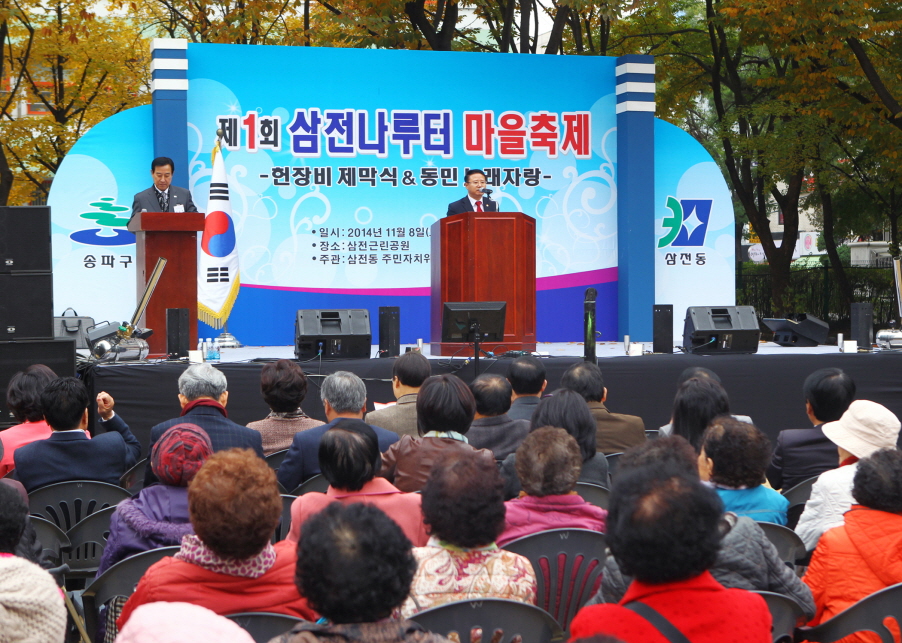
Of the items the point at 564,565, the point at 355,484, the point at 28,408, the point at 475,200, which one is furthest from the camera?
the point at 475,200

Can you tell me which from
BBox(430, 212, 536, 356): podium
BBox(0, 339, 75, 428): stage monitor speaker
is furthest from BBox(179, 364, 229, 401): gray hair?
BBox(430, 212, 536, 356): podium

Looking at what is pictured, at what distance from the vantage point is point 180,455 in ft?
8.53

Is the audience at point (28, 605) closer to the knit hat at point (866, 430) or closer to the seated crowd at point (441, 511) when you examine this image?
the seated crowd at point (441, 511)

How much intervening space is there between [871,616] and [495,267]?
485cm

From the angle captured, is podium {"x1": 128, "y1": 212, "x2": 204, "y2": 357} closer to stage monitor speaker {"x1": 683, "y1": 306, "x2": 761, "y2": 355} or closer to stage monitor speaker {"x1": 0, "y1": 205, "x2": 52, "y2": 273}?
stage monitor speaker {"x1": 0, "y1": 205, "x2": 52, "y2": 273}

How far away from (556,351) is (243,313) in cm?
322

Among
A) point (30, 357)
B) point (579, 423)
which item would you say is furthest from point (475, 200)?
point (579, 423)

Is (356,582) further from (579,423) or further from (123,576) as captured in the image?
(579,423)

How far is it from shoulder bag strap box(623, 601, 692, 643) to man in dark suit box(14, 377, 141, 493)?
8.57 feet

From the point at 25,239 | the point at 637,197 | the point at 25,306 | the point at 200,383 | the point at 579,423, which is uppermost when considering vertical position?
the point at 637,197

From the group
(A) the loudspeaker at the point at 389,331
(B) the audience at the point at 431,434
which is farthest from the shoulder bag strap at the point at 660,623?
(A) the loudspeaker at the point at 389,331

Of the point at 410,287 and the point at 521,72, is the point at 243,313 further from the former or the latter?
the point at 521,72

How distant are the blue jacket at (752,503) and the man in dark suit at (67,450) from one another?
2.32 metres

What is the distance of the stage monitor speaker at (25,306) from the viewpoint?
5.61 meters
